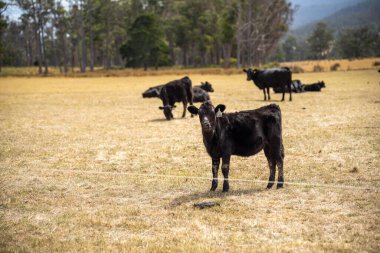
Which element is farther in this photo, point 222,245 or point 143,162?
point 143,162

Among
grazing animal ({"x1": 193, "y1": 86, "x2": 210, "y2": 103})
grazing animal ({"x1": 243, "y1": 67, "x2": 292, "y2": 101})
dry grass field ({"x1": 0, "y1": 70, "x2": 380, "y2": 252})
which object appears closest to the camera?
dry grass field ({"x1": 0, "y1": 70, "x2": 380, "y2": 252})

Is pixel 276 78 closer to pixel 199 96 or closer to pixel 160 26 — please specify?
Answer: pixel 199 96

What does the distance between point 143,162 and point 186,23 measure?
83712 millimetres

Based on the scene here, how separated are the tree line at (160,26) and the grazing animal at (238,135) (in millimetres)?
61471

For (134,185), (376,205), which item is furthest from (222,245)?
(134,185)

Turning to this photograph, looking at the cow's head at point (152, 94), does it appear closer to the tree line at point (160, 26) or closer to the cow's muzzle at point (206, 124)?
the cow's muzzle at point (206, 124)

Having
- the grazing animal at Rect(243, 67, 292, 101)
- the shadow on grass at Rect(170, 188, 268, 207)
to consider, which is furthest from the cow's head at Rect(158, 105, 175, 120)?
the shadow on grass at Rect(170, 188, 268, 207)

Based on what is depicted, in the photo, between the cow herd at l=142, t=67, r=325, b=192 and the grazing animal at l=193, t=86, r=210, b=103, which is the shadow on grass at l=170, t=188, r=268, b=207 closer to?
the cow herd at l=142, t=67, r=325, b=192

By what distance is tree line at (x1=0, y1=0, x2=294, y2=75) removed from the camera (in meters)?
76.2

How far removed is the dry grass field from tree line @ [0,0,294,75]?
56879 millimetres

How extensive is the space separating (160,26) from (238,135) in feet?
276

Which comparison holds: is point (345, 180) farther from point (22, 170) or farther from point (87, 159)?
point (22, 170)

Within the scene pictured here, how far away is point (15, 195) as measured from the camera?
825cm

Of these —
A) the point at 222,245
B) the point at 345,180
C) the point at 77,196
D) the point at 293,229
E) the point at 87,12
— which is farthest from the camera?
the point at 87,12
